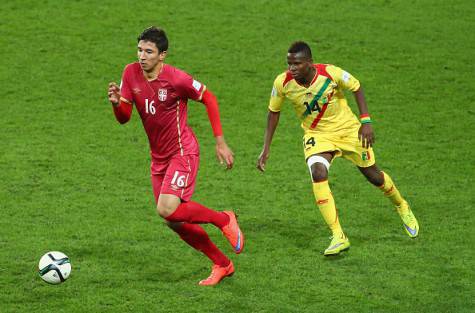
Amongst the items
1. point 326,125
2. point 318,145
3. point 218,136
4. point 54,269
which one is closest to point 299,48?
point 326,125

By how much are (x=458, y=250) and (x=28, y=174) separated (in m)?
5.40

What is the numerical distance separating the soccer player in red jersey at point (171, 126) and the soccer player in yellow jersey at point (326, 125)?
1.20 m

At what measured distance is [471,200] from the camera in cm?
1170

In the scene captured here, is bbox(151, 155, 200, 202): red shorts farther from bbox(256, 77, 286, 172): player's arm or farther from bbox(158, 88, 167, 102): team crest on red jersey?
bbox(256, 77, 286, 172): player's arm

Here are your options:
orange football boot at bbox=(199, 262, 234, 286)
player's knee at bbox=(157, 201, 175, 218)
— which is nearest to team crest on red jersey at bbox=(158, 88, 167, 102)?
player's knee at bbox=(157, 201, 175, 218)

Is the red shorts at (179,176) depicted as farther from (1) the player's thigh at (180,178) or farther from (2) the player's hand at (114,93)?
(2) the player's hand at (114,93)

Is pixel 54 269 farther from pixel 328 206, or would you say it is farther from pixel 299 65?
pixel 299 65

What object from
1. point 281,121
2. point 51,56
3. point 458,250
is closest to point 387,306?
point 458,250

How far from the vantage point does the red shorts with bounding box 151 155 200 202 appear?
923 cm

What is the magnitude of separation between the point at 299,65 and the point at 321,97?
0.51 m

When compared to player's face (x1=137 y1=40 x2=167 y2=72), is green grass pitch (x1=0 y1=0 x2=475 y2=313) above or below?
below

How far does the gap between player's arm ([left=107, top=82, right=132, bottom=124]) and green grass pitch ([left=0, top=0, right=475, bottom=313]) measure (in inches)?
62.1

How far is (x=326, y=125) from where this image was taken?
10430mm

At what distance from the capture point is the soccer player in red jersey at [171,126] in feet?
30.0
